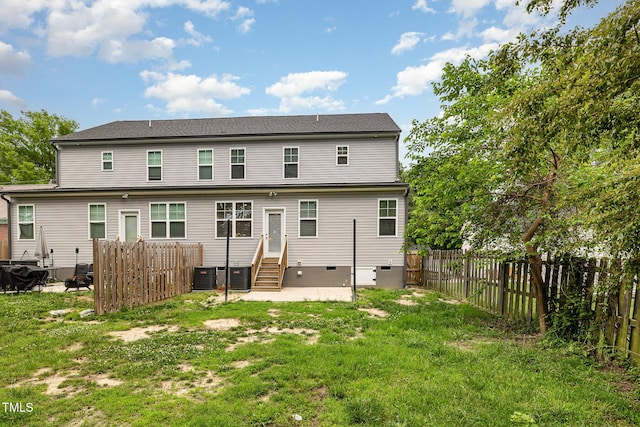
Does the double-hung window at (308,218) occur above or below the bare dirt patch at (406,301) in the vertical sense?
above

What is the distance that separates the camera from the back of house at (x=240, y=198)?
11.3 metres

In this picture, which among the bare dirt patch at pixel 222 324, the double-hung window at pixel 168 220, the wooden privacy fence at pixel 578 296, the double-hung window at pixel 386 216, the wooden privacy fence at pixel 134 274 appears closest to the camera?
the wooden privacy fence at pixel 578 296

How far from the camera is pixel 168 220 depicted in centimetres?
1187

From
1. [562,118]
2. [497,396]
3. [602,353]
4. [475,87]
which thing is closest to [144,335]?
[497,396]

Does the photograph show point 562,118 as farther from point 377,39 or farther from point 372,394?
point 377,39

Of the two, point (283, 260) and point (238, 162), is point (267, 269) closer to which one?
point (283, 260)

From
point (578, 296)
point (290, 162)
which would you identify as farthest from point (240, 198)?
point (578, 296)

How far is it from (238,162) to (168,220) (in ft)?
12.1

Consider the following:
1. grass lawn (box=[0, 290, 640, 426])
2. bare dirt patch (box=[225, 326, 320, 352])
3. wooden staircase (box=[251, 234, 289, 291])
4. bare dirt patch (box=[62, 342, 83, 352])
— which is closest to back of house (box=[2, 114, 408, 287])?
wooden staircase (box=[251, 234, 289, 291])

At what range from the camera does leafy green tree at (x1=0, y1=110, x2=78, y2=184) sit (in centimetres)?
2712

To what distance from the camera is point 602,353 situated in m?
3.97

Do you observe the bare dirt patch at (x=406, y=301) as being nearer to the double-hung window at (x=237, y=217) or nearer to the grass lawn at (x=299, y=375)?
the grass lawn at (x=299, y=375)

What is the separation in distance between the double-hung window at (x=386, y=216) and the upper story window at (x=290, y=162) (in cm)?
373

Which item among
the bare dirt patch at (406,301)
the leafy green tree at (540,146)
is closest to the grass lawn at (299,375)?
the leafy green tree at (540,146)
